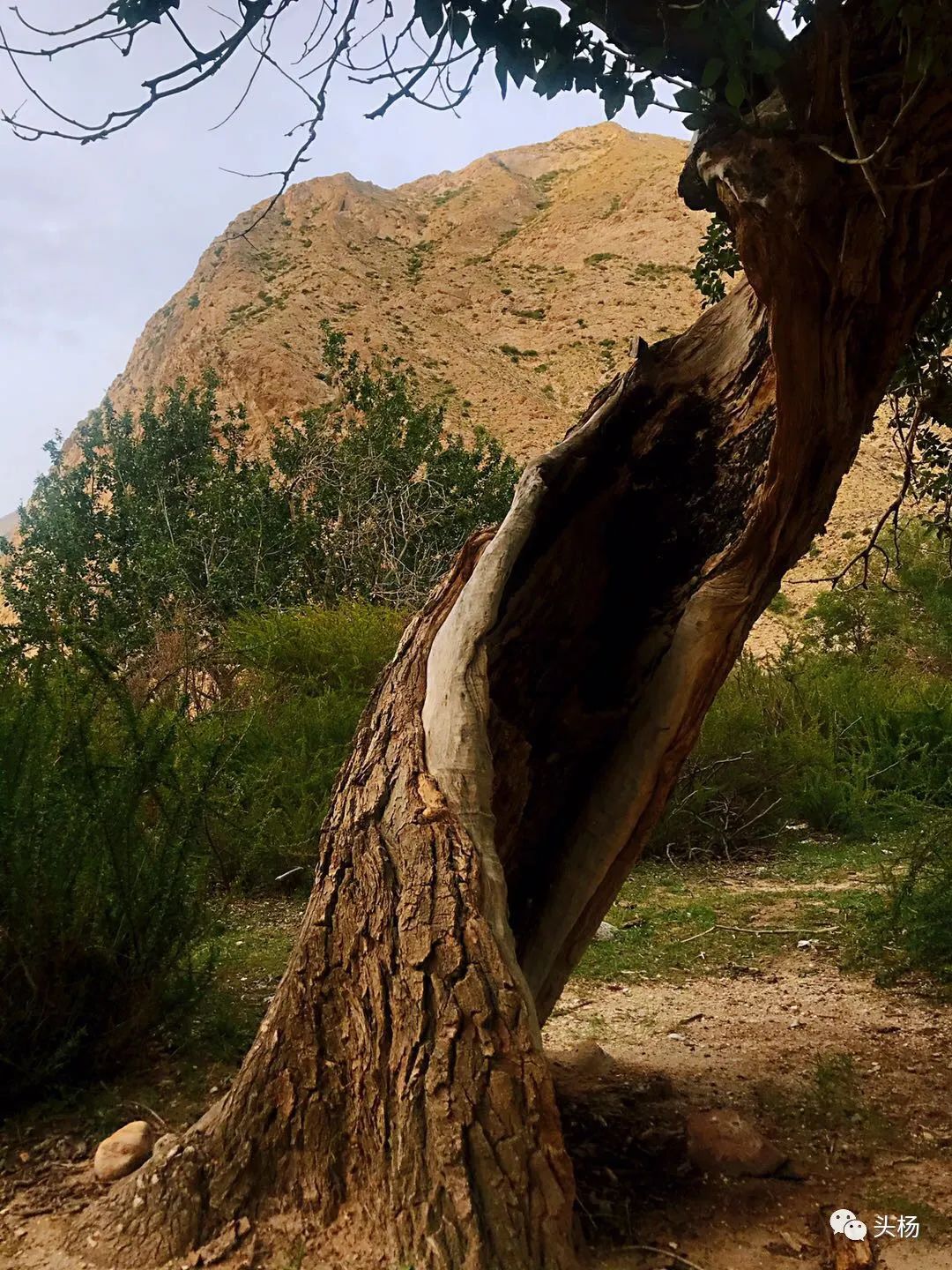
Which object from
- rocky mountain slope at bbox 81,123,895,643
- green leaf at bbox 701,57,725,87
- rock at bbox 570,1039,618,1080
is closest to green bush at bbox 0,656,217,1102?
rock at bbox 570,1039,618,1080

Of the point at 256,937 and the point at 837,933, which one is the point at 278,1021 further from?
the point at 837,933

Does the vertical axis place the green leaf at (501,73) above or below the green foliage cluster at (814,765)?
above

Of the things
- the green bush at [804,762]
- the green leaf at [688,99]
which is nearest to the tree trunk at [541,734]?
the green leaf at [688,99]

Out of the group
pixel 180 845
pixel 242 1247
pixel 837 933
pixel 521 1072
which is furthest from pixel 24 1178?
pixel 837 933

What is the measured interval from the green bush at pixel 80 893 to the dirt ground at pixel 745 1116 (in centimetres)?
32

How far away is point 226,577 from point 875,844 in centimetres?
912

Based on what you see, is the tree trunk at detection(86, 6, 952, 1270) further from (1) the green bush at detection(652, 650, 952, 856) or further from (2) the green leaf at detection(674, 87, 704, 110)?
(1) the green bush at detection(652, 650, 952, 856)

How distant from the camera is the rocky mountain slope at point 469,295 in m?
28.4

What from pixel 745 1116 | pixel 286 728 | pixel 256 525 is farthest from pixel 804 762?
pixel 256 525

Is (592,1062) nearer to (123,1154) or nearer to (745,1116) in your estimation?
(745,1116)

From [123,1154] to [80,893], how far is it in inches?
32.7

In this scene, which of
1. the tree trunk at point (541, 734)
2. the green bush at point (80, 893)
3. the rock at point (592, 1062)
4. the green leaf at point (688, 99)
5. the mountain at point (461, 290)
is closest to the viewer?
the tree trunk at point (541, 734)

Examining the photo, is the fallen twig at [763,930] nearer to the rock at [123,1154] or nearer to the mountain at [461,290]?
the rock at [123,1154]

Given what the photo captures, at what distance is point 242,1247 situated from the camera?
5.88ft
